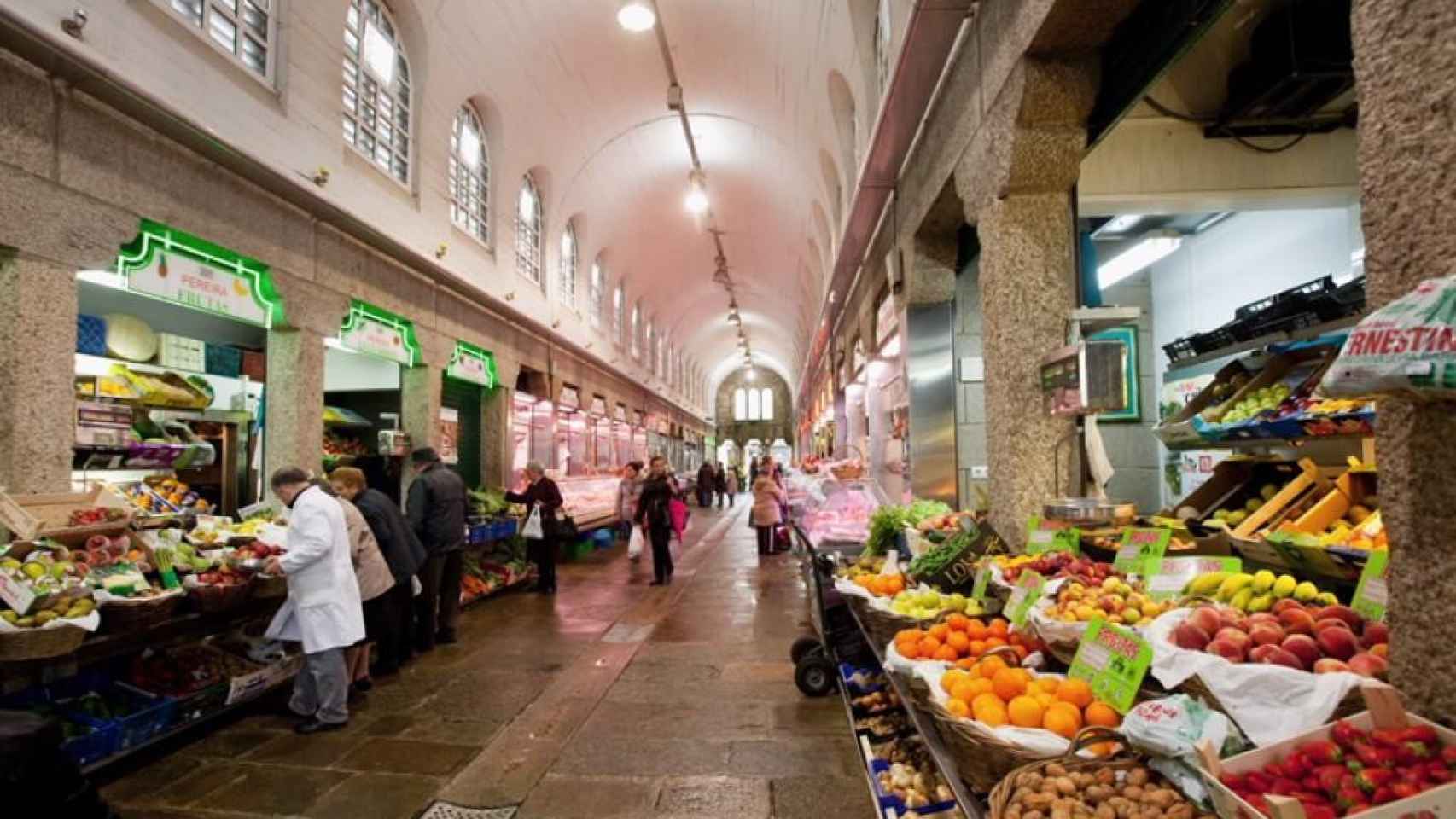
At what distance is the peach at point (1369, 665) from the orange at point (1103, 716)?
52 cm

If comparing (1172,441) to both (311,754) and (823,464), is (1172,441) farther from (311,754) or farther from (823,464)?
(823,464)

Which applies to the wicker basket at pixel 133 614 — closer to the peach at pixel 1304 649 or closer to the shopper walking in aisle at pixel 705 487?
the peach at pixel 1304 649

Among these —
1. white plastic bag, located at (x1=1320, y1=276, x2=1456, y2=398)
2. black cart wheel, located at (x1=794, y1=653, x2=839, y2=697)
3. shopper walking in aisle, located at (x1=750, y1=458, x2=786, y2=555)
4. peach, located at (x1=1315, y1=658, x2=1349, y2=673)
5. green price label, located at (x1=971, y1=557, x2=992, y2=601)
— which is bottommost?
black cart wheel, located at (x1=794, y1=653, x2=839, y2=697)

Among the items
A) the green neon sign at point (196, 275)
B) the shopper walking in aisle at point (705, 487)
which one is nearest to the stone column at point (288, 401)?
the green neon sign at point (196, 275)

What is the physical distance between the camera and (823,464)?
472 inches

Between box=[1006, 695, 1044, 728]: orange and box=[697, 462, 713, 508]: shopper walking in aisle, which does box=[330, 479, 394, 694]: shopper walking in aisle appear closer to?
box=[1006, 695, 1044, 728]: orange

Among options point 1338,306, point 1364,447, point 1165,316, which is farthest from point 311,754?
point 1165,316

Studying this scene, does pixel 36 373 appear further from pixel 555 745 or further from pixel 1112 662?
pixel 1112 662

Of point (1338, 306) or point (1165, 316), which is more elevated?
point (1165, 316)

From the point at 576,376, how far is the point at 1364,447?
12014 millimetres

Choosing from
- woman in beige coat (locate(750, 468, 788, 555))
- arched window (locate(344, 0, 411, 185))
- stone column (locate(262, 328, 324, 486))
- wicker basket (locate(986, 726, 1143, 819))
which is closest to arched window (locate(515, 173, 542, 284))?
arched window (locate(344, 0, 411, 185))

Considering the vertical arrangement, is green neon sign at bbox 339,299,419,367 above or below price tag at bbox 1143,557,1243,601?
above

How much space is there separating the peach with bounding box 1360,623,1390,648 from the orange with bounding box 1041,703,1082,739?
2.32 ft

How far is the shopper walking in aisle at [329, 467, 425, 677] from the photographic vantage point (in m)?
5.24
